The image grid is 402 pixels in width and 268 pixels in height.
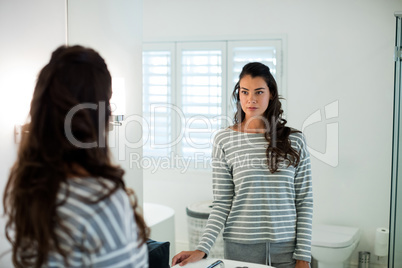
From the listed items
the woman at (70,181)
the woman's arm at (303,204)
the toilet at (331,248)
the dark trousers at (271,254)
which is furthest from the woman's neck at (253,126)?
the toilet at (331,248)

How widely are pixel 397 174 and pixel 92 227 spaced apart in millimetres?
1795

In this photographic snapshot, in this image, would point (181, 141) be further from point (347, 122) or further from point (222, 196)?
point (222, 196)

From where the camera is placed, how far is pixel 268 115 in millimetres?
1549

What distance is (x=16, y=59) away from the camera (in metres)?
1.42

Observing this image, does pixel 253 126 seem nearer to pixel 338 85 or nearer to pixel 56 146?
pixel 56 146

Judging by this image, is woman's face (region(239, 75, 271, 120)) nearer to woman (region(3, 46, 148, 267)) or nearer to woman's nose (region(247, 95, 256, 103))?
woman's nose (region(247, 95, 256, 103))

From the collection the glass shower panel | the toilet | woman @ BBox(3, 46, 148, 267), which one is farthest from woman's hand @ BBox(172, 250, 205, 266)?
the toilet

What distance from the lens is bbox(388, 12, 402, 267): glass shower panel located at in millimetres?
2030

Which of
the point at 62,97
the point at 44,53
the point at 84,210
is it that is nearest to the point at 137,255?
the point at 84,210

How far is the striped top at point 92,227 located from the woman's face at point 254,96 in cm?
86

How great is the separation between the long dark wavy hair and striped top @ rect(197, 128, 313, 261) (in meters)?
0.02

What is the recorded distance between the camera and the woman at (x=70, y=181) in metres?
0.69

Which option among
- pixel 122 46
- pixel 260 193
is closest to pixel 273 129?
pixel 260 193

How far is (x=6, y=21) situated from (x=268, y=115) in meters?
0.91
